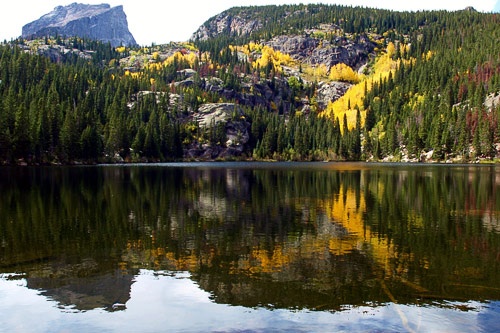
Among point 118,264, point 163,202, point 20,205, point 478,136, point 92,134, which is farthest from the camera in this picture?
point 478,136

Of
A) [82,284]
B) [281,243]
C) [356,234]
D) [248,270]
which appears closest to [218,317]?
[248,270]

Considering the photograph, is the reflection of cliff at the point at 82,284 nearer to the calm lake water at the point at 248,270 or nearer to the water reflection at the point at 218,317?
the calm lake water at the point at 248,270

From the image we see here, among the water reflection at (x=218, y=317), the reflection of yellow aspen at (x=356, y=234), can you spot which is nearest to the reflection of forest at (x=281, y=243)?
the reflection of yellow aspen at (x=356, y=234)

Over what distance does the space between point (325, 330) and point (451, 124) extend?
18795cm

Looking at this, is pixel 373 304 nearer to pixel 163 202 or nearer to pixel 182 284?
pixel 182 284

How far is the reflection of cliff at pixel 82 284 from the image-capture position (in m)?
14.7

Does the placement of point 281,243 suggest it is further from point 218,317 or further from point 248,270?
point 218,317

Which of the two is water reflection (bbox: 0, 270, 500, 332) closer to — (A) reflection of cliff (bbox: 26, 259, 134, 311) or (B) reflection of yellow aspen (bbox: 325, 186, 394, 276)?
(A) reflection of cliff (bbox: 26, 259, 134, 311)

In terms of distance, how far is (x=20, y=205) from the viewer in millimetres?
36906

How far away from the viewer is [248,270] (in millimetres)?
18078

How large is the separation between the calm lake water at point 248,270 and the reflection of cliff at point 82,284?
0.22 feet

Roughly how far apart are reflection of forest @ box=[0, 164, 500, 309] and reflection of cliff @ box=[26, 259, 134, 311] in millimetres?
140

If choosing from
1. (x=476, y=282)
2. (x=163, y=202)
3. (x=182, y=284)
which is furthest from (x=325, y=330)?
(x=163, y=202)

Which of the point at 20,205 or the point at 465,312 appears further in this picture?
the point at 20,205
